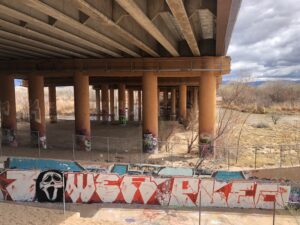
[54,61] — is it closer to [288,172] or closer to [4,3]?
[4,3]

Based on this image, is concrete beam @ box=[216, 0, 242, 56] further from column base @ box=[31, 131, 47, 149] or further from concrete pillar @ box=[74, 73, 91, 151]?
column base @ box=[31, 131, 47, 149]

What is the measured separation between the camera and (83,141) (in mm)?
26094

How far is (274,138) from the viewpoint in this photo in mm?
38781

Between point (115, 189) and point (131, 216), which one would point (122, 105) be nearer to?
point (115, 189)

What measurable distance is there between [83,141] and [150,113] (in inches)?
231

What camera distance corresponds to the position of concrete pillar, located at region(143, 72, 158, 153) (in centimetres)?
2467

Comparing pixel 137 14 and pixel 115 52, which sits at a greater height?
pixel 115 52

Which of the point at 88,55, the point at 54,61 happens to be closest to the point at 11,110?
the point at 54,61

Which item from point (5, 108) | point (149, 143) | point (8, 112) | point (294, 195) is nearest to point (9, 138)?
point (8, 112)

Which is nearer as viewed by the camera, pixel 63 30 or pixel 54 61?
pixel 63 30

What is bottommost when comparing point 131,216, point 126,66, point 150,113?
point 131,216

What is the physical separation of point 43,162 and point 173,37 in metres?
10.7

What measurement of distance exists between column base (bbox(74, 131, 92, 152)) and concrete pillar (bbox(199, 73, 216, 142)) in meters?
8.89

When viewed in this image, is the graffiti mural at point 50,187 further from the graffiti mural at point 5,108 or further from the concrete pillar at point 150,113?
the graffiti mural at point 5,108
